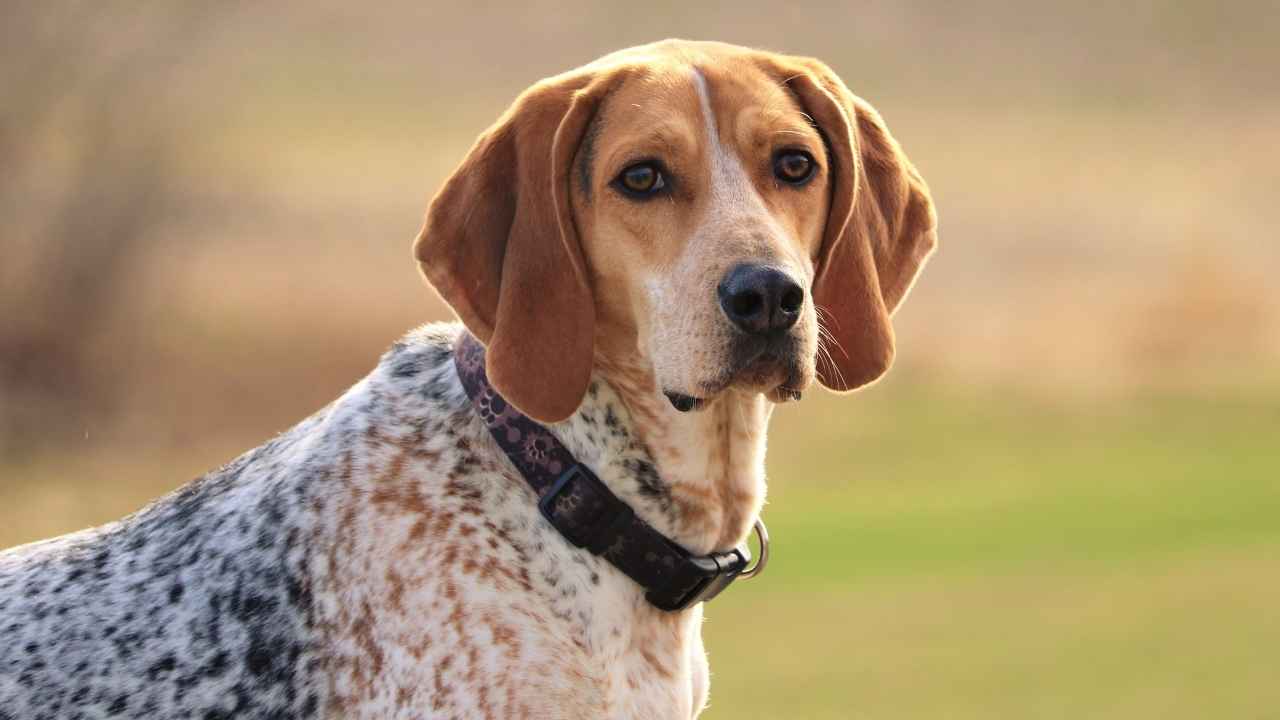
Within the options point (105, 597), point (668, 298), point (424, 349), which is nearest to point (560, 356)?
point (668, 298)

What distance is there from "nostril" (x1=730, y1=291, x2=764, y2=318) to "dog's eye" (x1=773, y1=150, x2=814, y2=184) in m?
0.56

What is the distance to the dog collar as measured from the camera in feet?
14.4

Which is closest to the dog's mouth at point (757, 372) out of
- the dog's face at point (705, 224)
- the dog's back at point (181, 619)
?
the dog's face at point (705, 224)

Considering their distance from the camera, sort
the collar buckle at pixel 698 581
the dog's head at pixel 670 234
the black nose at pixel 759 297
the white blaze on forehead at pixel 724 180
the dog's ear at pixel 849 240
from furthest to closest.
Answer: the dog's ear at pixel 849 240 < the collar buckle at pixel 698 581 < the white blaze on forehead at pixel 724 180 < the dog's head at pixel 670 234 < the black nose at pixel 759 297

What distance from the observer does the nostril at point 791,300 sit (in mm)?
4117

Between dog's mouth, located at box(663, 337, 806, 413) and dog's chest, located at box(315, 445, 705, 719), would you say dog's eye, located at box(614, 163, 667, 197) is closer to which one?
dog's mouth, located at box(663, 337, 806, 413)

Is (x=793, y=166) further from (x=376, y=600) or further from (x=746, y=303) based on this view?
(x=376, y=600)

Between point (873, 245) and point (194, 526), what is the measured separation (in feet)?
7.41

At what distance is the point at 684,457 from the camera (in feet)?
15.0

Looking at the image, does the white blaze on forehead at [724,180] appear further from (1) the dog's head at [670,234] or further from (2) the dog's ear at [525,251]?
(2) the dog's ear at [525,251]

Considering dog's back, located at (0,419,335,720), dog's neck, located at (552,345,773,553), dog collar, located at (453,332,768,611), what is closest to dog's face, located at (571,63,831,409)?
dog's neck, located at (552,345,773,553)

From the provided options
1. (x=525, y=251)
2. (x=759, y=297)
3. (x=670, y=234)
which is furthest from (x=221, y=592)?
(x=759, y=297)

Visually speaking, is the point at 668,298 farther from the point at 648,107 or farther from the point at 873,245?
the point at 873,245

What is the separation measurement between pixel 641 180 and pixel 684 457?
2.74ft
